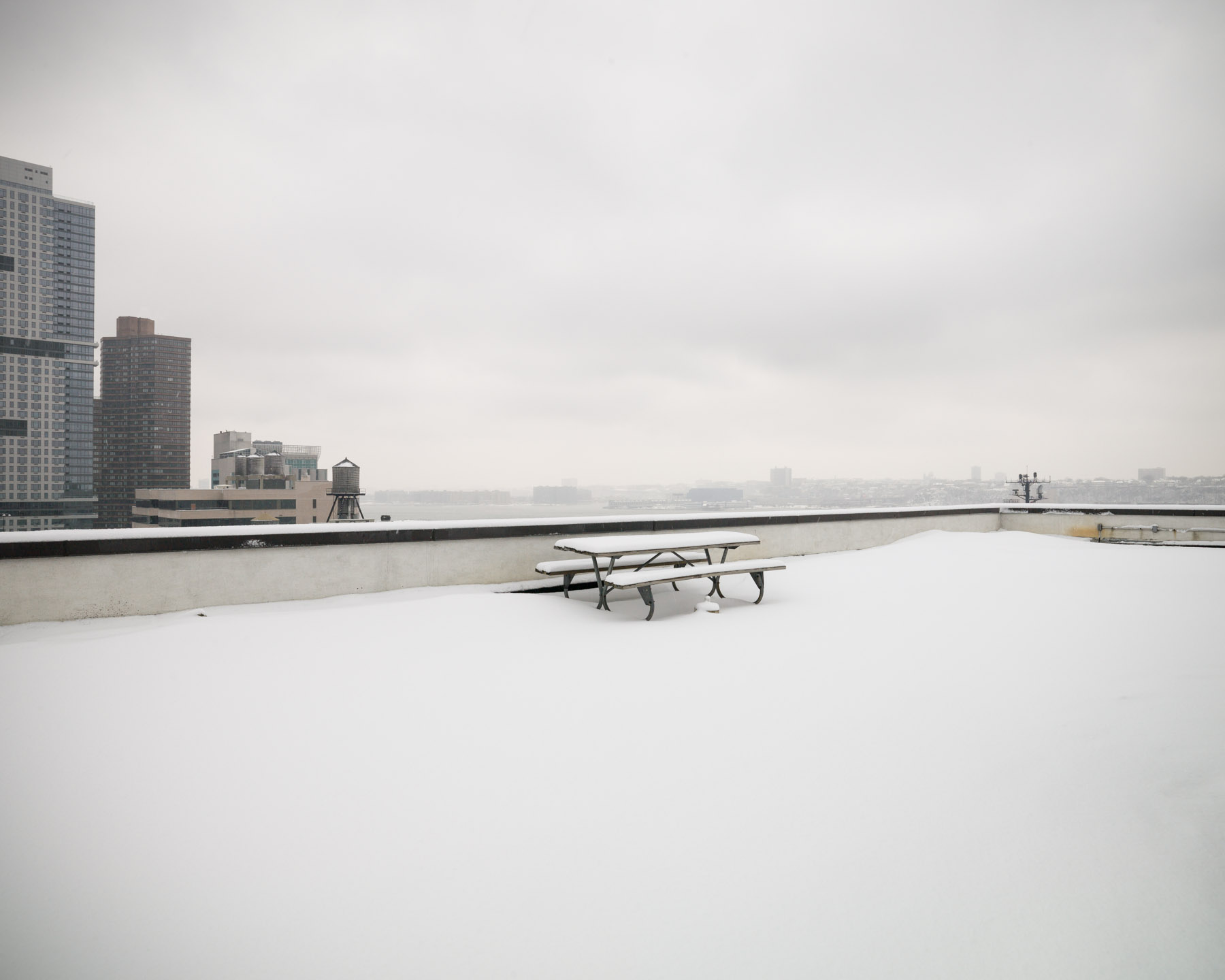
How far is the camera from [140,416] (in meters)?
178

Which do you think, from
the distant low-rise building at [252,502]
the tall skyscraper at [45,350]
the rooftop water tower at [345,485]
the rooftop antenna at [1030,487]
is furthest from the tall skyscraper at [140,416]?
the rooftop antenna at [1030,487]

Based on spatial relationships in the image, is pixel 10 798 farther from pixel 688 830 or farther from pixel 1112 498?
pixel 1112 498

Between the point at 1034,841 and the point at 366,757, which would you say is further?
the point at 366,757

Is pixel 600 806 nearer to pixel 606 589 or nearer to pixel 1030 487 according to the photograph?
pixel 606 589

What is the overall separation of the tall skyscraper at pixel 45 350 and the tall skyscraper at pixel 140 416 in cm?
2651

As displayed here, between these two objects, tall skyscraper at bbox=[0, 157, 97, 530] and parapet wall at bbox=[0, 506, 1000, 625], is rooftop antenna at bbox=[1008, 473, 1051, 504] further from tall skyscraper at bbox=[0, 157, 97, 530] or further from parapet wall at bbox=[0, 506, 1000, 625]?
tall skyscraper at bbox=[0, 157, 97, 530]

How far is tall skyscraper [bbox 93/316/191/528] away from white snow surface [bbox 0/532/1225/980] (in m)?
202

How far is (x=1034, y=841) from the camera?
230cm

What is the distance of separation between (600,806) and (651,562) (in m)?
4.16

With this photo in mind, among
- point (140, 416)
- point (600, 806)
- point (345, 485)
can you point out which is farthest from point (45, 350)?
point (600, 806)

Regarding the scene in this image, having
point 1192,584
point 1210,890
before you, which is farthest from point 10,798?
point 1192,584

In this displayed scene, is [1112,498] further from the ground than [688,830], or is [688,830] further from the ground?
[1112,498]

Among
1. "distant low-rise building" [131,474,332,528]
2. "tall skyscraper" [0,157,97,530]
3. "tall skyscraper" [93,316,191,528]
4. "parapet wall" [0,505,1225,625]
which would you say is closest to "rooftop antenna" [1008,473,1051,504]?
"parapet wall" [0,505,1225,625]

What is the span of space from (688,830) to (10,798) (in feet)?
9.11
